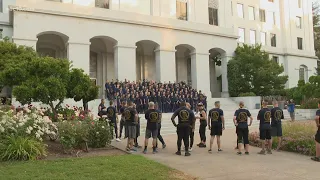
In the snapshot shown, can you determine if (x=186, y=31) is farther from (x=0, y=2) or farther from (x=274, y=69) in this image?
(x=0, y=2)

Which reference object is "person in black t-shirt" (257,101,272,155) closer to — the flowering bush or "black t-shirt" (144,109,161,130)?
"black t-shirt" (144,109,161,130)

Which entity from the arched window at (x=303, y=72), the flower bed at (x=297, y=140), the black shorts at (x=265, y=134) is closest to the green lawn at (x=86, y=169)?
the black shorts at (x=265, y=134)

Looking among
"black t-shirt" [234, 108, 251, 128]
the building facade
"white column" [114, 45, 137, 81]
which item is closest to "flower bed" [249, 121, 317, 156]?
"black t-shirt" [234, 108, 251, 128]

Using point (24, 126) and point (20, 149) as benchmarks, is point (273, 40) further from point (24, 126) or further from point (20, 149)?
point (20, 149)

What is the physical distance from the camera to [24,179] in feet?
20.4

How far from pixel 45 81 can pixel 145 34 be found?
16.0 m

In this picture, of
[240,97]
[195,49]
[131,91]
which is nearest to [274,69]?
[240,97]

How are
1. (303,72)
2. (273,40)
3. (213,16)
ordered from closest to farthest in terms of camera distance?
(213,16)
(273,40)
(303,72)

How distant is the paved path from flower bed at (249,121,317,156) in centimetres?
44

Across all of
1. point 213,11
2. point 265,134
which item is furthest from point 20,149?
point 213,11

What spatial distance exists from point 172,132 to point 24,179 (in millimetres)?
10572

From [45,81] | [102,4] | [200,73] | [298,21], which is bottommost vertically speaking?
[45,81]

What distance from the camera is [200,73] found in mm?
30781

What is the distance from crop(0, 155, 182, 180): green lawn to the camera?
6516mm
